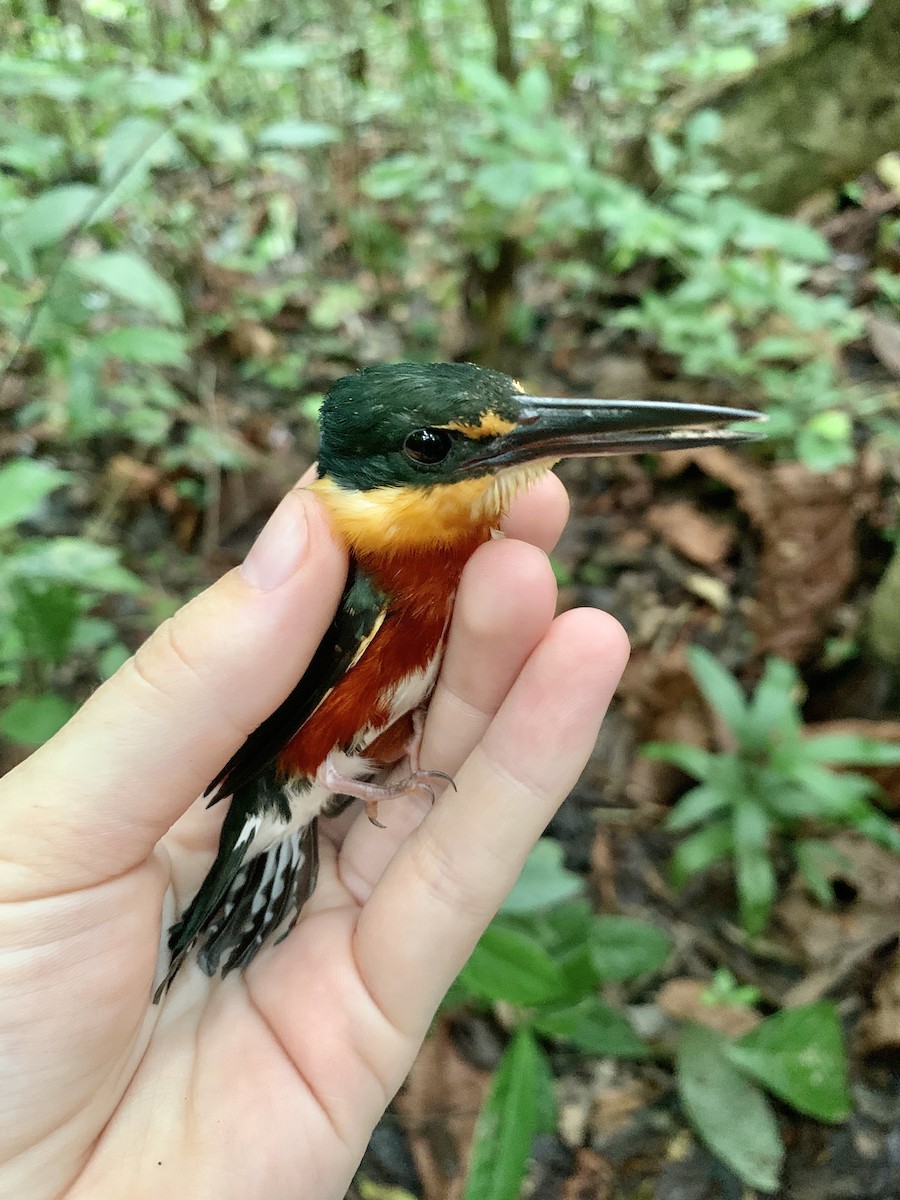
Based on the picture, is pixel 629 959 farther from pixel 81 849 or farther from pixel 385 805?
pixel 81 849

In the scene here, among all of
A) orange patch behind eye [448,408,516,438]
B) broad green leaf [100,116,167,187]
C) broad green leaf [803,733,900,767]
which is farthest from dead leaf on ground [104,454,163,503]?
broad green leaf [803,733,900,767]

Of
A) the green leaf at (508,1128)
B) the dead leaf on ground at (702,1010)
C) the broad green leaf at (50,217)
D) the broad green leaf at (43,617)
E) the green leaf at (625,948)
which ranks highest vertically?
the broad green leaf at (50,217)

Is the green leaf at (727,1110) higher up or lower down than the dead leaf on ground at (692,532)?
lower down

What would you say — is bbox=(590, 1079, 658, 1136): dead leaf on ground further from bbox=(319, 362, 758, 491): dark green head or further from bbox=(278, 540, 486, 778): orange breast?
bbox=(319, 362, 758, 491): dark green head

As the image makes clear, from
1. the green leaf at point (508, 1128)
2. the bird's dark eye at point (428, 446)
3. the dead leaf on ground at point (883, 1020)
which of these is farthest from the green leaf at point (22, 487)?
the dead leaf on ground at point (883, 1020)

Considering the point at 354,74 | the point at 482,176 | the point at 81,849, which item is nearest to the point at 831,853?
the point at 81,849

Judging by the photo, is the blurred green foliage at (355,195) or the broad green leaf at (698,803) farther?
the broad green leaf at (698,803)

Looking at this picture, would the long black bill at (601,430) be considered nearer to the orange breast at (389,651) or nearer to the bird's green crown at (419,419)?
the bird's green crown at (419,419)
